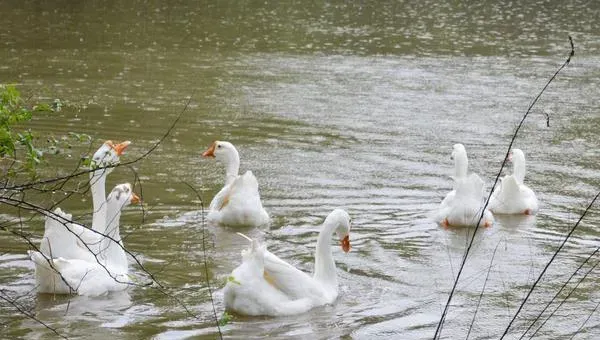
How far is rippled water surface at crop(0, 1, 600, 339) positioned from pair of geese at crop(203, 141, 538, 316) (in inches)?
5.5

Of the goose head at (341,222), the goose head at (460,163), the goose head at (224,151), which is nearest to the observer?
the goose head at (341,222)

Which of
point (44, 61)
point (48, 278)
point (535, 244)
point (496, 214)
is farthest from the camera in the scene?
point (44, 61)

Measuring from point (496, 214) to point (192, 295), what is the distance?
4.88m

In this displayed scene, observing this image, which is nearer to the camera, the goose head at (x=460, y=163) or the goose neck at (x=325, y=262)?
the goose neck at (x=325, y=262)

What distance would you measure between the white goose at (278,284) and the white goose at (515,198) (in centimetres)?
360

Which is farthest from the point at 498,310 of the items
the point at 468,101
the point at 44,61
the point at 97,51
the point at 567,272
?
the point at 97,51

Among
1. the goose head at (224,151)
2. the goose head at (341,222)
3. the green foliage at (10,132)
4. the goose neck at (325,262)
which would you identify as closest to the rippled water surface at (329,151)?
the goose neck at (325,262)

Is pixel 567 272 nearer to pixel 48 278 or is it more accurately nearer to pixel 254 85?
pixel 48 278

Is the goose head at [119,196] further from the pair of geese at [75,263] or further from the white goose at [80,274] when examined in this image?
the white goose at [80,274]

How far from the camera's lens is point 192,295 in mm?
9188

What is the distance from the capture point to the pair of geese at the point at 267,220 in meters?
8.68

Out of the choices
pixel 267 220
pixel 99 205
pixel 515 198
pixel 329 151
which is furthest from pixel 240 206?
pixel 329 151

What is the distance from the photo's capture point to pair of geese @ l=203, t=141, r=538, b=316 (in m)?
8.68

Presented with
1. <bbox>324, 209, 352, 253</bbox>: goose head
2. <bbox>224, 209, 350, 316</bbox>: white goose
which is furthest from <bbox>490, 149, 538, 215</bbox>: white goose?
<bbox>224, 209, 350, 316</bbox>: white goose
